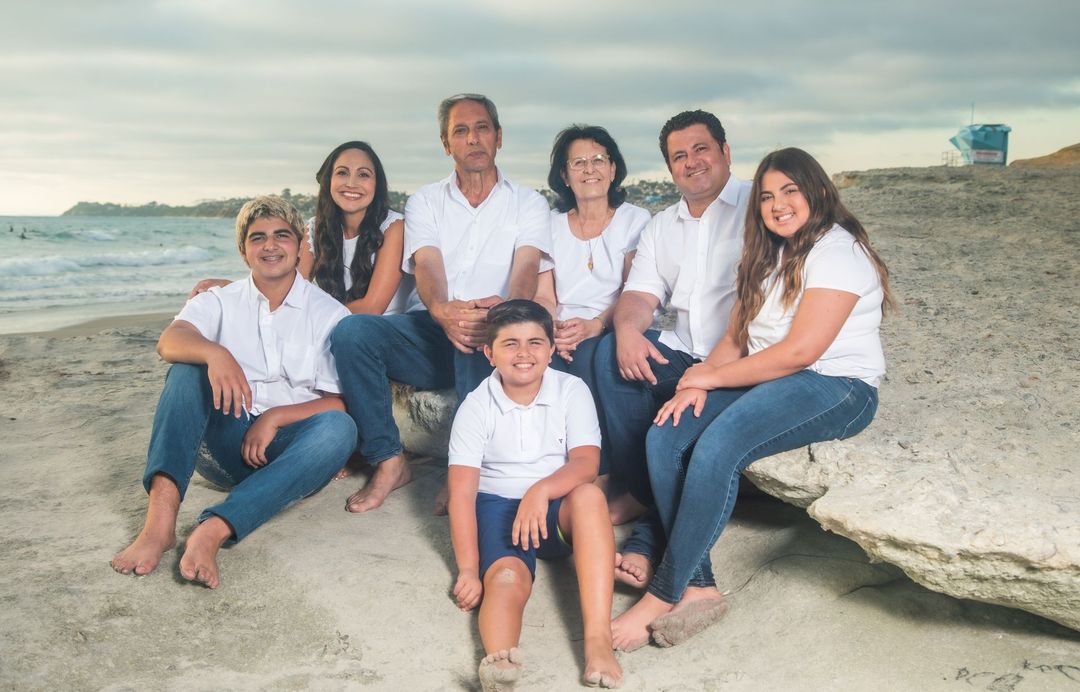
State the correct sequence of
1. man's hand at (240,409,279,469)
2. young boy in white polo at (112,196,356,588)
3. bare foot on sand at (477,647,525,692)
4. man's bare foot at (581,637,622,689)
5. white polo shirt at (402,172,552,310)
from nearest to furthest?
bare foot on sand at (477,647,525,692), man's bare foot at (581,637,622,689), young boy in white polo at (112,196,356,588), man's hand at (240,409,279,469), white polo shirt at (402,172,552,310)

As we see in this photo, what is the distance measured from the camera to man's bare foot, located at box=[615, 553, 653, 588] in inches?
124

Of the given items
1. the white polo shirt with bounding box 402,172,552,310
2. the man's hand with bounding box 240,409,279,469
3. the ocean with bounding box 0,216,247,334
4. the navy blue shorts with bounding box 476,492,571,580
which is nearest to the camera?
A: the navy blue shorts with bounding box 476,492,571,580

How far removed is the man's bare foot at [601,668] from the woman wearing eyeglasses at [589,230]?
1.56 metres

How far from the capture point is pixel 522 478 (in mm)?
3197

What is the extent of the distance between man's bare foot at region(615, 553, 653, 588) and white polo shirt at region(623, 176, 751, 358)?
84cm

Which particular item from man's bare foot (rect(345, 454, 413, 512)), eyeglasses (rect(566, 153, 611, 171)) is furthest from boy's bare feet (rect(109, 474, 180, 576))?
eyeglasses (rect(566, 153, 611, 171))

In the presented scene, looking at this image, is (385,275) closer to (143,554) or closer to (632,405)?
(632,405)

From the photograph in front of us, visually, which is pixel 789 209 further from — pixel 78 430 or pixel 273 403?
pixel 78 430

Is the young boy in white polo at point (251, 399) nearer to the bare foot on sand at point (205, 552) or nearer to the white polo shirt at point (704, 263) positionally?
the bare foot on sand at point (205, 552)

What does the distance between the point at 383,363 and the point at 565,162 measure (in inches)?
46.4

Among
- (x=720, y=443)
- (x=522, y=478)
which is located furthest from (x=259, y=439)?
(x=720, y=443)

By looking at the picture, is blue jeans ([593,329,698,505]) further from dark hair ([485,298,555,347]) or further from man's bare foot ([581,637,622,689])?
man's bare foot ([581,637,622,689])

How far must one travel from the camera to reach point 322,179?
431 cm

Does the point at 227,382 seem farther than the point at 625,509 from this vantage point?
No
